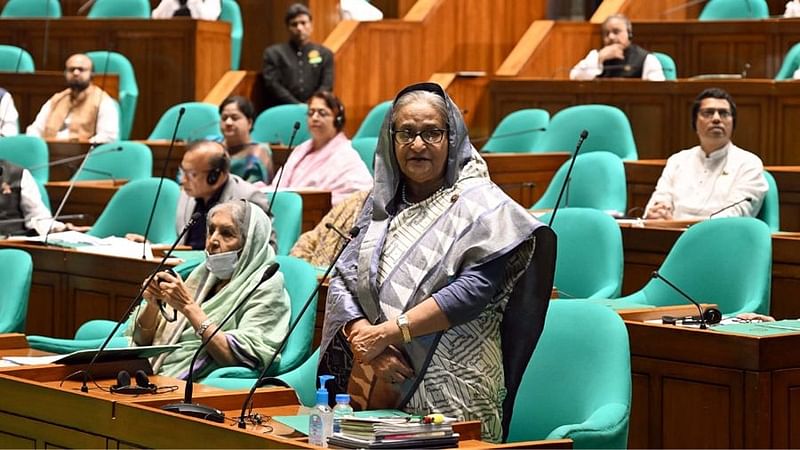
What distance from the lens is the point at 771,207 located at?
671 centimetres

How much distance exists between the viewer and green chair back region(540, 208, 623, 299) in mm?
5832

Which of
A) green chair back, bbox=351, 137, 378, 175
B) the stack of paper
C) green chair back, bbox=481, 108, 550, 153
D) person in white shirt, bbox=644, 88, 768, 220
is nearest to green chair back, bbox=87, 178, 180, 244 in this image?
green chair back, bbox=351, 137, 378, 175

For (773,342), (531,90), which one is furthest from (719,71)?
(773,342)

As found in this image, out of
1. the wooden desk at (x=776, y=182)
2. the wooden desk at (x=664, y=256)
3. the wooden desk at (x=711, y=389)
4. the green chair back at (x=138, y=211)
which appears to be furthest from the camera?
the wooden desk at (x=776, y=182)

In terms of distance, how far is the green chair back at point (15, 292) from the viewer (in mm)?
5309

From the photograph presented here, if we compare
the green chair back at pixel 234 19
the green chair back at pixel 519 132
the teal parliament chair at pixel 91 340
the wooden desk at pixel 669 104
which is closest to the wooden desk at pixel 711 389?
the teal parliament chair at pixel 91 340

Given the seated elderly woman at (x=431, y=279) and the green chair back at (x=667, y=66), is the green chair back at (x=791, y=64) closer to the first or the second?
the green chair back at (x=667, y=66)

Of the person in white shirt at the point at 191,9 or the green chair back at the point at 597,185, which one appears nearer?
the green chair back at the point at 597,185

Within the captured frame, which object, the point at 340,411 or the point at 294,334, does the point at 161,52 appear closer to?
the point at 294,334

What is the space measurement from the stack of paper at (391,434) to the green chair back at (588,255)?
2.65m

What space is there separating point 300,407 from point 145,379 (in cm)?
39

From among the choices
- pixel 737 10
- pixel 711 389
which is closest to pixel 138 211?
pixel 711 389

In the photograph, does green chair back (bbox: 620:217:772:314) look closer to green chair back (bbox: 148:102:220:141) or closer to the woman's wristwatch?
the woman's wristwatch

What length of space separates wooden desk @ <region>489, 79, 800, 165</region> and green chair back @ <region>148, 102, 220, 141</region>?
1.76 meters
